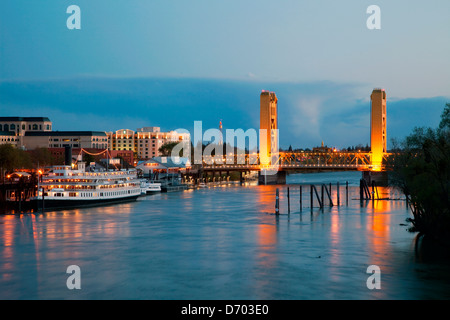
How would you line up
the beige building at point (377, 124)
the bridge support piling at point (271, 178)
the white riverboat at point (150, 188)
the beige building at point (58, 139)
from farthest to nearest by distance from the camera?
1. the beige building at point (58, 139)
2. the beige building at point (377, 124)
3. the bridge support piling at point (271, 178)
4. the white riverboat at point (150, 188)

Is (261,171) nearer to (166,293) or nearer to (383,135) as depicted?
(383,135)

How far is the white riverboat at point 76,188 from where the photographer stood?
5850cm

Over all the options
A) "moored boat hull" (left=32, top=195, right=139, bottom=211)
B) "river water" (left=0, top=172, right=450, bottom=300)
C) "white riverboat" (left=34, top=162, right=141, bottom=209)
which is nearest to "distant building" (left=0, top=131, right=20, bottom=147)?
"white riverboat" (left=34, top=162, right=141, bottom=209)

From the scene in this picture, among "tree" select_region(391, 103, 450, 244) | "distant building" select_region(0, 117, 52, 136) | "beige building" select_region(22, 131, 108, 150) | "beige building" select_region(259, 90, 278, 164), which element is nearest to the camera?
"tree" select_region(391, 103, 450, 244)

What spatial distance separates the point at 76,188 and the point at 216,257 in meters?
34.1

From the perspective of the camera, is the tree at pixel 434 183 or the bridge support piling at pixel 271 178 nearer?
the tree at pixel 434 183

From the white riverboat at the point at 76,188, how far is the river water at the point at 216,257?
6.31 meters

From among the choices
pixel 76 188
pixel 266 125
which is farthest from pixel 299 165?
pixel 76 188

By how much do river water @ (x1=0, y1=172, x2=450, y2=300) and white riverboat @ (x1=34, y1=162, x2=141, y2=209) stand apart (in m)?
6.31

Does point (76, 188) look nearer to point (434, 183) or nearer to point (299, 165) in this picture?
point (434, 183)

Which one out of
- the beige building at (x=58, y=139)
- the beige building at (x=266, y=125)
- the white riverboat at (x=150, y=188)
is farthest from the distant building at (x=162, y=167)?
the beige building at (x=58, y=139)

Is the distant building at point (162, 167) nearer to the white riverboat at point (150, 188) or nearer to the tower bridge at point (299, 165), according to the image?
the tower bridge at point (299, 165)

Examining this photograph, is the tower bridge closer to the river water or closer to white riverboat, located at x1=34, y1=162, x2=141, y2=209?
white riverboat, located at x1=34, y1=162, x2=141, y2=209

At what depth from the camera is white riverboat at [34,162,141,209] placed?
58.5 metres
